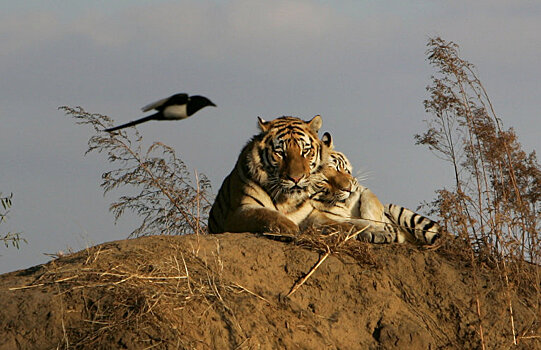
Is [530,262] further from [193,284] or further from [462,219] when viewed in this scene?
[193,284]

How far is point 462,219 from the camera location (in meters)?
5.62

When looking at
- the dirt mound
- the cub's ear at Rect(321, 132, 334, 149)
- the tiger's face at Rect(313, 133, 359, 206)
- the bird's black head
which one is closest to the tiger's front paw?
the dirt mound

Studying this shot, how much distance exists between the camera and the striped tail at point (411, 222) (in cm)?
673

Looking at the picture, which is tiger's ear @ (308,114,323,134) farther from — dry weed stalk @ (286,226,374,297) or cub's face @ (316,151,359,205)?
dry weed stalk @ (286,226,374,297)

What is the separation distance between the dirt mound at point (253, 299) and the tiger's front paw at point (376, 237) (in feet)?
0.84

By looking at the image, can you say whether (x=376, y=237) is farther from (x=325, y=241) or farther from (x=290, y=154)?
(x=290, y=154)

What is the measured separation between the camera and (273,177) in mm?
6867

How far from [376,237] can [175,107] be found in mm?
2231

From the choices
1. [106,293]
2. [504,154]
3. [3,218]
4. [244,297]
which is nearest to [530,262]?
[504,154]

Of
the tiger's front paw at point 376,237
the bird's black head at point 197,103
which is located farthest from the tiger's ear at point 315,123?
the bird's black head at point 197,103

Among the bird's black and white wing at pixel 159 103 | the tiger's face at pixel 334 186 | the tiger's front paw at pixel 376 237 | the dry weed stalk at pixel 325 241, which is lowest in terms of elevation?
the dry weed stalk at pixel 325 241

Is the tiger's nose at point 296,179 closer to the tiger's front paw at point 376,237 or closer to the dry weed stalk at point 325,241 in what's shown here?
the tiger's front paw at point 376,237

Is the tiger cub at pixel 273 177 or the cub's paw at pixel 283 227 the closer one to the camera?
the cub's paw at pixel 283 227

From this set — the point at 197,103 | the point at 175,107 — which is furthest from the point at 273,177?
the point at 175,107
